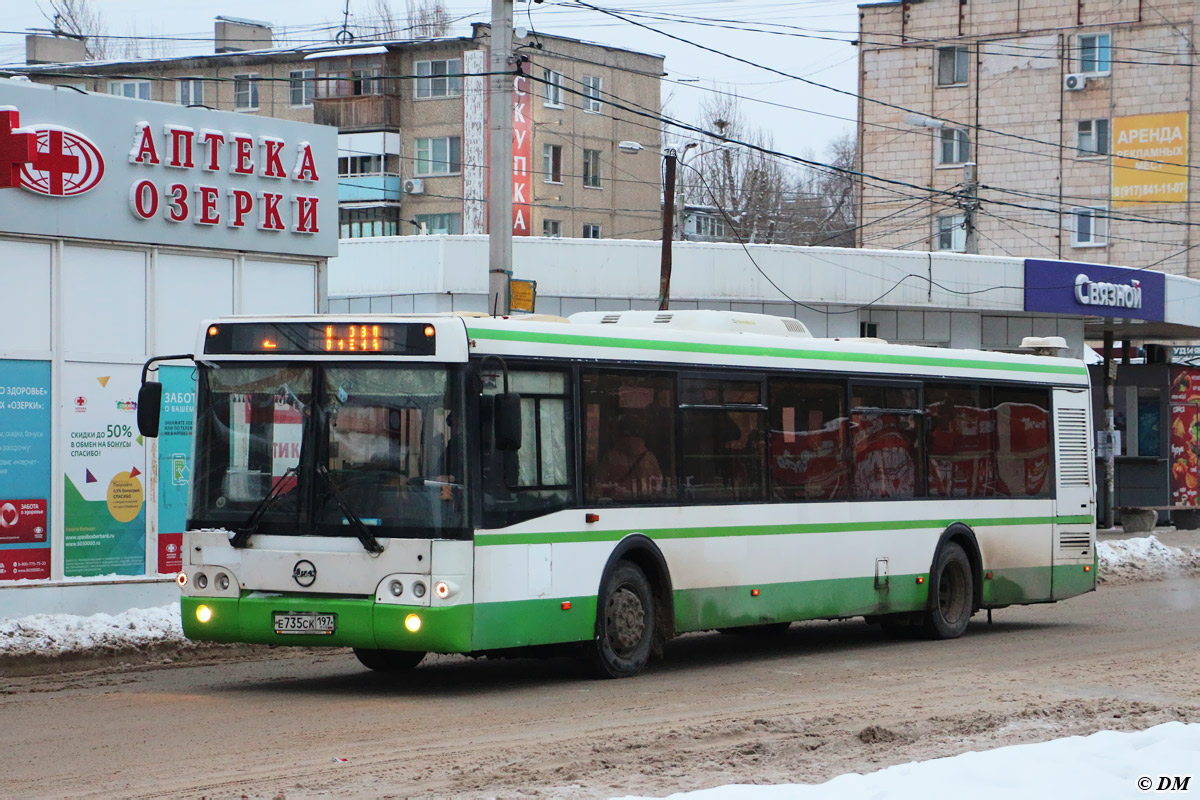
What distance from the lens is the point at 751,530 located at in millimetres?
13742

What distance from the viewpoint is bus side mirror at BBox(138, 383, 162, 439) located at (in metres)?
12.0

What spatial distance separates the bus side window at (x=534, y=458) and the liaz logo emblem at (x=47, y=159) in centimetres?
582

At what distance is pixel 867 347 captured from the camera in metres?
15.4

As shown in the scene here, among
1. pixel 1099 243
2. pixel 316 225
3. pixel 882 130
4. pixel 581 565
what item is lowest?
pixel 581 565

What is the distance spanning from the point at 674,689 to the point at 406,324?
307cm

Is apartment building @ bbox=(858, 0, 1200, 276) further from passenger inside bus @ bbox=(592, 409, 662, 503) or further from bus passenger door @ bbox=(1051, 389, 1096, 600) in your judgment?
passenger inside bus @ bbox=(592, 409, 662, 503)

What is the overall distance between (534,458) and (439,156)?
52.2 metres

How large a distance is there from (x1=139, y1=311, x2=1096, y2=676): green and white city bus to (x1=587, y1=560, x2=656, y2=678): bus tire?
0.07ft

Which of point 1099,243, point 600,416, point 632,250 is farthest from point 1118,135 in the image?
point 600,416

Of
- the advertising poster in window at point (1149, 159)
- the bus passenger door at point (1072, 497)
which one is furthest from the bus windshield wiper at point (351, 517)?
the advertising poster in window at point (1149, 159)

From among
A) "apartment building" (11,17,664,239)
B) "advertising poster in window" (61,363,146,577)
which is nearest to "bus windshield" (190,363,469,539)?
"advertising poster in window" (61,363,146,577)

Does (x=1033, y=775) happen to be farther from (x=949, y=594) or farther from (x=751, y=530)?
(x=949, y=594)

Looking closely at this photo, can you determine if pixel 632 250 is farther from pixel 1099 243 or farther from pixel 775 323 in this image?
pixel 1099 243

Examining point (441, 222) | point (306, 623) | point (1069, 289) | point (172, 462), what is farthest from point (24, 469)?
point (441, 222)
